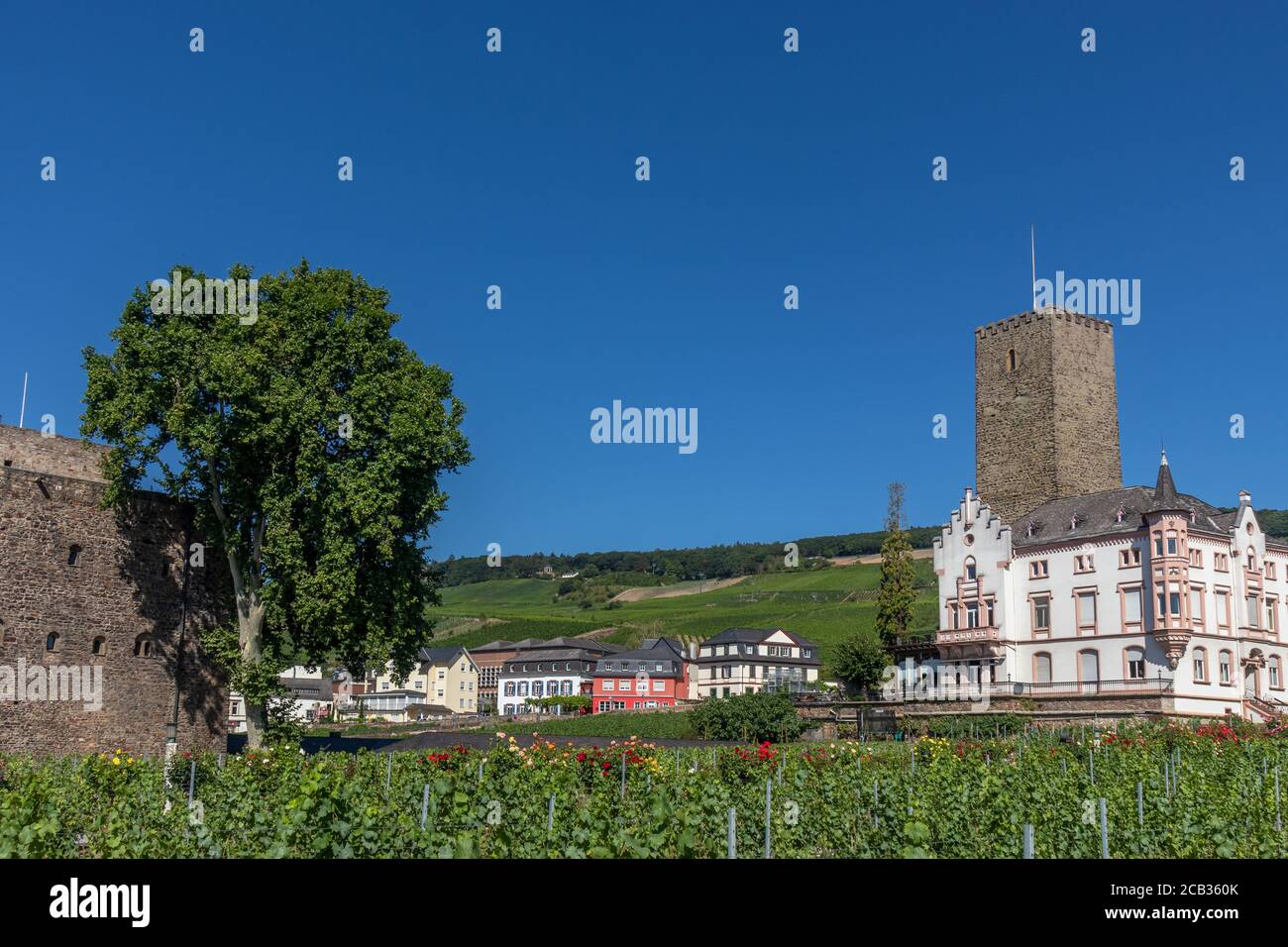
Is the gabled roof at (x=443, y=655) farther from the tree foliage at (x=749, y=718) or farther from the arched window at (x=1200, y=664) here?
the arched window at (x=1200, y=664)

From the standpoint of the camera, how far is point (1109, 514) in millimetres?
57094

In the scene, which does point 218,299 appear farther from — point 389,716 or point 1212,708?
point 389,716

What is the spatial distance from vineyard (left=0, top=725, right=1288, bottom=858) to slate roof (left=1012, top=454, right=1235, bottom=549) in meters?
24.1

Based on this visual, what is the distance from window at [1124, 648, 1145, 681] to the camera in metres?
52.8

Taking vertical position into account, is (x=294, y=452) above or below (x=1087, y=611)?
above

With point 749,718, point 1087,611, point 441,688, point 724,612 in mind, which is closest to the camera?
point 749,718

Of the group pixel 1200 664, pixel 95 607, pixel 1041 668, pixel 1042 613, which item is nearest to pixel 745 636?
pixel 1042 613

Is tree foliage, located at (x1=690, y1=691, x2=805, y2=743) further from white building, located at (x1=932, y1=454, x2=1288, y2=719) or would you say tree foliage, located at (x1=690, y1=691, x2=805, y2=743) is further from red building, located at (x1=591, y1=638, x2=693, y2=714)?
red building, located at (x1=591, y1=638, x2=693, y2=714)

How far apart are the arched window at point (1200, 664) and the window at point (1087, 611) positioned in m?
4.73

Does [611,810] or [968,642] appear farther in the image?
[968,642]

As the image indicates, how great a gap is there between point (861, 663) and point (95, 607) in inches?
1701

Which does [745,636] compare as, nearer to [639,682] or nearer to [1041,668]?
[639,682]
